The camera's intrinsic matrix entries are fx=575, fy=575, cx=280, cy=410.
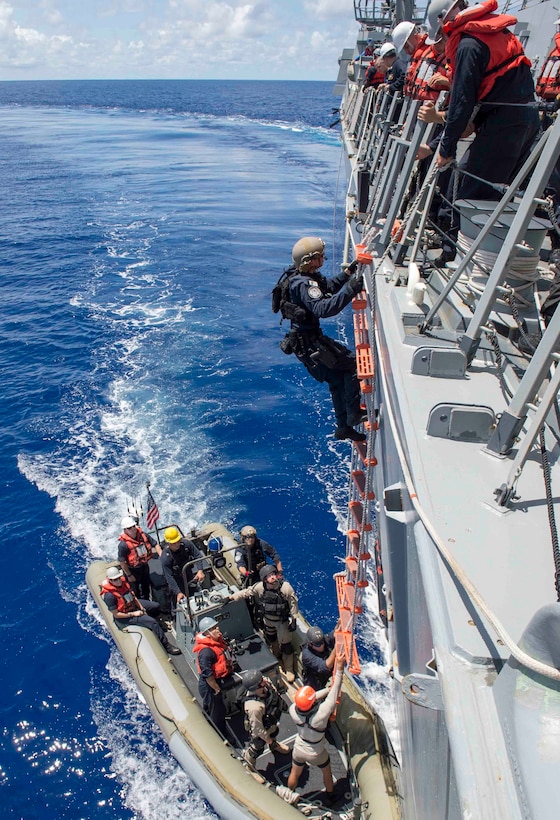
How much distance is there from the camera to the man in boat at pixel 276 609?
8031 millimetres

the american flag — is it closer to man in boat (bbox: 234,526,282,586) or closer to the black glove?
man in boat (bbox: 234,526,282,586)

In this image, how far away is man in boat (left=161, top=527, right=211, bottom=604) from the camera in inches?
365

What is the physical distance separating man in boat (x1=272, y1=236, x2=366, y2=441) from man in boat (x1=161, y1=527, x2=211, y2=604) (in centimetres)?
373

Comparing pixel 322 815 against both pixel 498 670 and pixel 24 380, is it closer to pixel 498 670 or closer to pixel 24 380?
pixel 498 670

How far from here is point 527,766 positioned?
186 centimetres

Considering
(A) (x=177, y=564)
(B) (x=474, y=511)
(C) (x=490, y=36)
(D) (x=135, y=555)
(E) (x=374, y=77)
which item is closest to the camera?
(B) (x=474, y=511)

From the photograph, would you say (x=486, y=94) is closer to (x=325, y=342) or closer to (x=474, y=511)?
(x=325, y=342)

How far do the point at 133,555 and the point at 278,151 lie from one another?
49291mm

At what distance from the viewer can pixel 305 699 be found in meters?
5.98

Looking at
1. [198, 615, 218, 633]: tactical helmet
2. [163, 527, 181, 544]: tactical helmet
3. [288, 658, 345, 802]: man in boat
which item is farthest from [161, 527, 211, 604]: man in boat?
[288, 658, 345, 802]: man in boat

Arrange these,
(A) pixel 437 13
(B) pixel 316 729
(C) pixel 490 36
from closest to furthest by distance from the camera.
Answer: (C) pixel 490 36 → (A) pixel 437 13 → (B) pixel 316 729

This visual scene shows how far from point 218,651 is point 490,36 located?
7057 mm

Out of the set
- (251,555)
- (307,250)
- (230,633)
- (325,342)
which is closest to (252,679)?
(230,633)

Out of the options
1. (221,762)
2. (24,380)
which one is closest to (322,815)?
(221,762)
